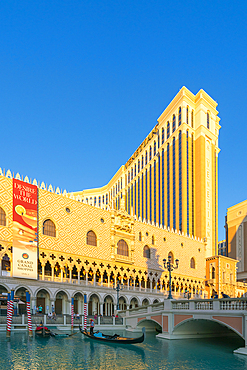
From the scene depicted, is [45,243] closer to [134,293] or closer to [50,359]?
[134,293]

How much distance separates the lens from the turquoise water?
51.2 feet

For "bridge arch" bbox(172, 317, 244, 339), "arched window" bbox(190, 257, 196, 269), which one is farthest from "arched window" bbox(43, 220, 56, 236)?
"arched window" bbox(190, 257, 196, 269)

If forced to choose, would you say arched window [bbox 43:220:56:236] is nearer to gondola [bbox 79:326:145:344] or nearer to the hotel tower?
gondola [bbox 79:326:145:344]

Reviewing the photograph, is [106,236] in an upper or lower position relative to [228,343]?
upper

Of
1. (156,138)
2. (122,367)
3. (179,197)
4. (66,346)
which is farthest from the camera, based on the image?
(156,138)

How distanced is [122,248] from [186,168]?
30.7m

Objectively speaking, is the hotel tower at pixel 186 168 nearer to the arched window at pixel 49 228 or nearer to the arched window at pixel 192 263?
the arched window at pixel 192 263

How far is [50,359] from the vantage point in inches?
644

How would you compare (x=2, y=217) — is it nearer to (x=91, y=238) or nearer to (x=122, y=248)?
(x=91, y=238)

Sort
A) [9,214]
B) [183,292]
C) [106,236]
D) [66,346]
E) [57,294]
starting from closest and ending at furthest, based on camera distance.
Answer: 1. [66,346]
2. [9,214]
3. [57,294]
4. [106,236]
5. [183,292]

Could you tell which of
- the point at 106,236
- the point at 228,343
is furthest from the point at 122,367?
the point at 106,236

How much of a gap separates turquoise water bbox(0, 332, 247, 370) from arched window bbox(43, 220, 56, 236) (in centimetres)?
1396

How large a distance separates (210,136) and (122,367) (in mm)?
62240

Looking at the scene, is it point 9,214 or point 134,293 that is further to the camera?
point 134,293
